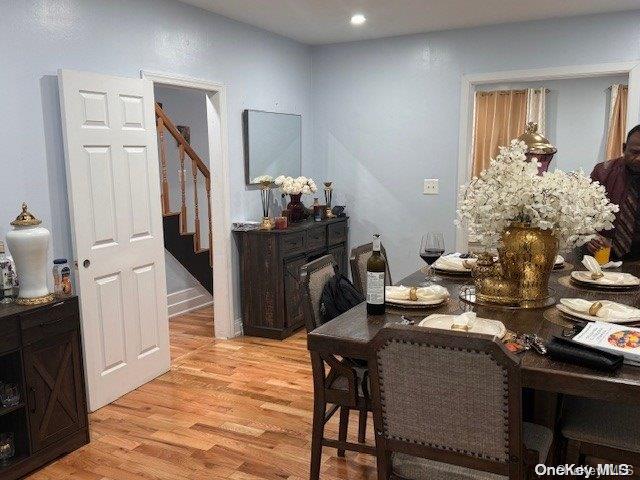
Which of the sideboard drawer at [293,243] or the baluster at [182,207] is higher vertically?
the baluster at [182,207]

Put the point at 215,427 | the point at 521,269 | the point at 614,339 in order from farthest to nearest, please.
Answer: the point at 215,427 → the point at 521,269 → the point at 614,339

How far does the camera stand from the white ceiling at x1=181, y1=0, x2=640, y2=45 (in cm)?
397

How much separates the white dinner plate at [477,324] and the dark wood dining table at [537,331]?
85 mm

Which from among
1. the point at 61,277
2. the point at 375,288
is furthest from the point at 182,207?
the point at 375,288

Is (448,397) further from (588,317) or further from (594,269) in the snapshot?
(594,269)

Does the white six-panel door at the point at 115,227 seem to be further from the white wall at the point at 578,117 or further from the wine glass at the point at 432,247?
the white wall at the point at 578,117

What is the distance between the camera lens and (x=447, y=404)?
1.54 meters

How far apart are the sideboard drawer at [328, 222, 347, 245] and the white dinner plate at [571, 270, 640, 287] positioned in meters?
2.73

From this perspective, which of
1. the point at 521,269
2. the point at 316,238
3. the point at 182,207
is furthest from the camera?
the point at 182,207

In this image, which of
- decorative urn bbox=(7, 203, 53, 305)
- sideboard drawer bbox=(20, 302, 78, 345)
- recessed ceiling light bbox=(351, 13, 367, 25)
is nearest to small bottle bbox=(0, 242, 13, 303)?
decorative urn bbox=(7, 203, 53, 305)

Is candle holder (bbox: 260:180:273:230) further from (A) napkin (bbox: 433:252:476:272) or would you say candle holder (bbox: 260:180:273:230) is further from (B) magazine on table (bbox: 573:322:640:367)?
(B) magazine on table (bbox: 573:322:640:367)

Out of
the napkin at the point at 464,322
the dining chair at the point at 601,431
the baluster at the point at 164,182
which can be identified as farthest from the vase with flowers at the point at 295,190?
the dining chair at the point at 601,431

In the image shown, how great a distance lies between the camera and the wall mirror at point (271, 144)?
15.2ft

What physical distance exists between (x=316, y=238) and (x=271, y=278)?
25.4 inches
